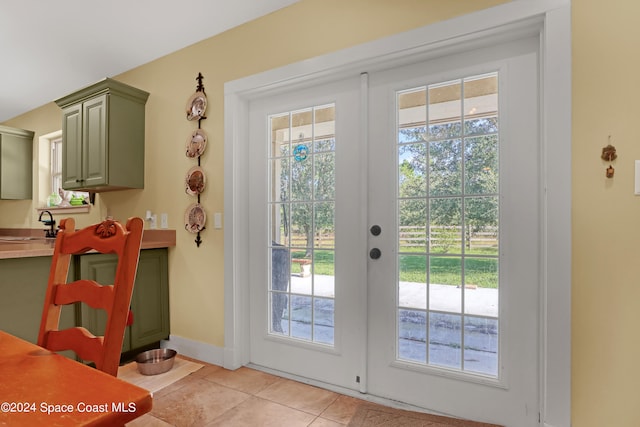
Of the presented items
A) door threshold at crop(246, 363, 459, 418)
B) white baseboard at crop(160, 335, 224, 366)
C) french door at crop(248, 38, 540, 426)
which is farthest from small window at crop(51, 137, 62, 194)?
door threshold at crop(246, 363, 459, 418)

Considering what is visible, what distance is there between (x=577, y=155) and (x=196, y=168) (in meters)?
2.38

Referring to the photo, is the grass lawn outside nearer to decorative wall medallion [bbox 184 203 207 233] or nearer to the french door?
the french door

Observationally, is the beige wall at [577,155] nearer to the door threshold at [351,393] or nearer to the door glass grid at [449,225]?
the door glass grid at [449,225]

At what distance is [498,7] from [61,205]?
4521mm

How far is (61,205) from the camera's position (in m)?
3.85

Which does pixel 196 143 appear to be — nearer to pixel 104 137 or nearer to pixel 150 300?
pixel 104 137

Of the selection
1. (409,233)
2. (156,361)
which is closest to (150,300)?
(156,361)

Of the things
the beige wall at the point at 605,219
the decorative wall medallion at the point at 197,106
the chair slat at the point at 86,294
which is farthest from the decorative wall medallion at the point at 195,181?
the beige wall at the point at 605,219

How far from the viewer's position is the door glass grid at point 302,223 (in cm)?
218

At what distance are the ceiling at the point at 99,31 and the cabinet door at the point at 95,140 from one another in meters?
0.43

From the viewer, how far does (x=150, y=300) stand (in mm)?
2633

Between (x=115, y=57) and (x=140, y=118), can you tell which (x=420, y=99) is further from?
(x=115, y=57)

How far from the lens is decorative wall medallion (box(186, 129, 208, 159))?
8.43 feet

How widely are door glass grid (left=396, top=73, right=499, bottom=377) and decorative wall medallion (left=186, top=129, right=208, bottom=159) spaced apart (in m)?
1.48
